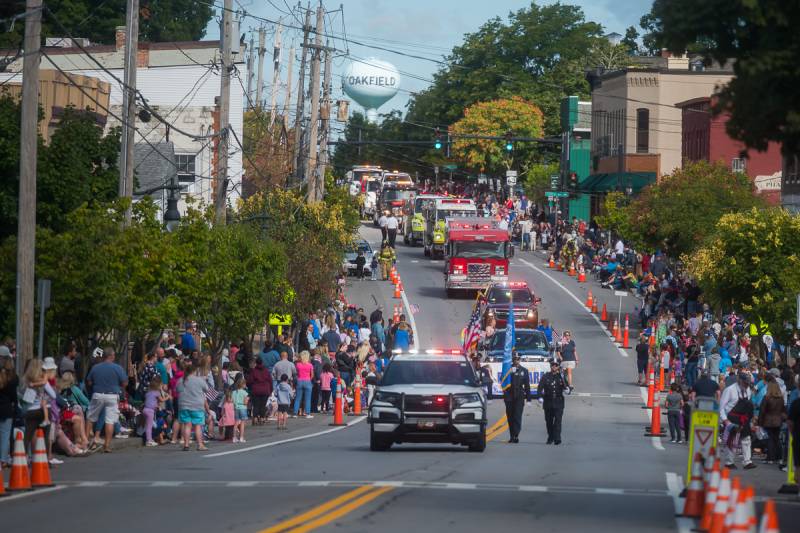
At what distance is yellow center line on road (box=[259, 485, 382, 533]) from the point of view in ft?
48.1

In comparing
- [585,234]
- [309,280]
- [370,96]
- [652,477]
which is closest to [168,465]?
[652,477]

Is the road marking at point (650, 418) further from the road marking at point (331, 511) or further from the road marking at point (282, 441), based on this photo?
the road marking at point (331, 511)

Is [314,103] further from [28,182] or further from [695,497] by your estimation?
[695,497]

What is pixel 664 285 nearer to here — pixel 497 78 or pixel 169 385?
pixel 169 385

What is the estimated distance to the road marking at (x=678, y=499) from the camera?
15.6 meters

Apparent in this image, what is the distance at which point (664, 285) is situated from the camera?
5588cm

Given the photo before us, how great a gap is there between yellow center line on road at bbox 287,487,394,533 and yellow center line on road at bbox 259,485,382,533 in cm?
10

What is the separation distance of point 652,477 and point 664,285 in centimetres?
3498

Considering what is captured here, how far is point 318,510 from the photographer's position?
1611 centimetres

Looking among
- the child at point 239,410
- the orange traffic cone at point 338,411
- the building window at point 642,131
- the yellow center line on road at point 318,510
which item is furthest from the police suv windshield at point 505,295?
the building window at point 642,131

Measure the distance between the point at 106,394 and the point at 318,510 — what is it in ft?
29.7

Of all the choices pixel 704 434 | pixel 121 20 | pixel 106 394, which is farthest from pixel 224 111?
pixel 121 20

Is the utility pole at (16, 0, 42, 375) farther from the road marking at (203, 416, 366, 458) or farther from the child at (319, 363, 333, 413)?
the child at (319, 363, 333, 413)

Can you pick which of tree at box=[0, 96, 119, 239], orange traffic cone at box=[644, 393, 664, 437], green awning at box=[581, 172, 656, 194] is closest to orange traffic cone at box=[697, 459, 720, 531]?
orange traffic cone at box=[644, 393, 664, 437]
